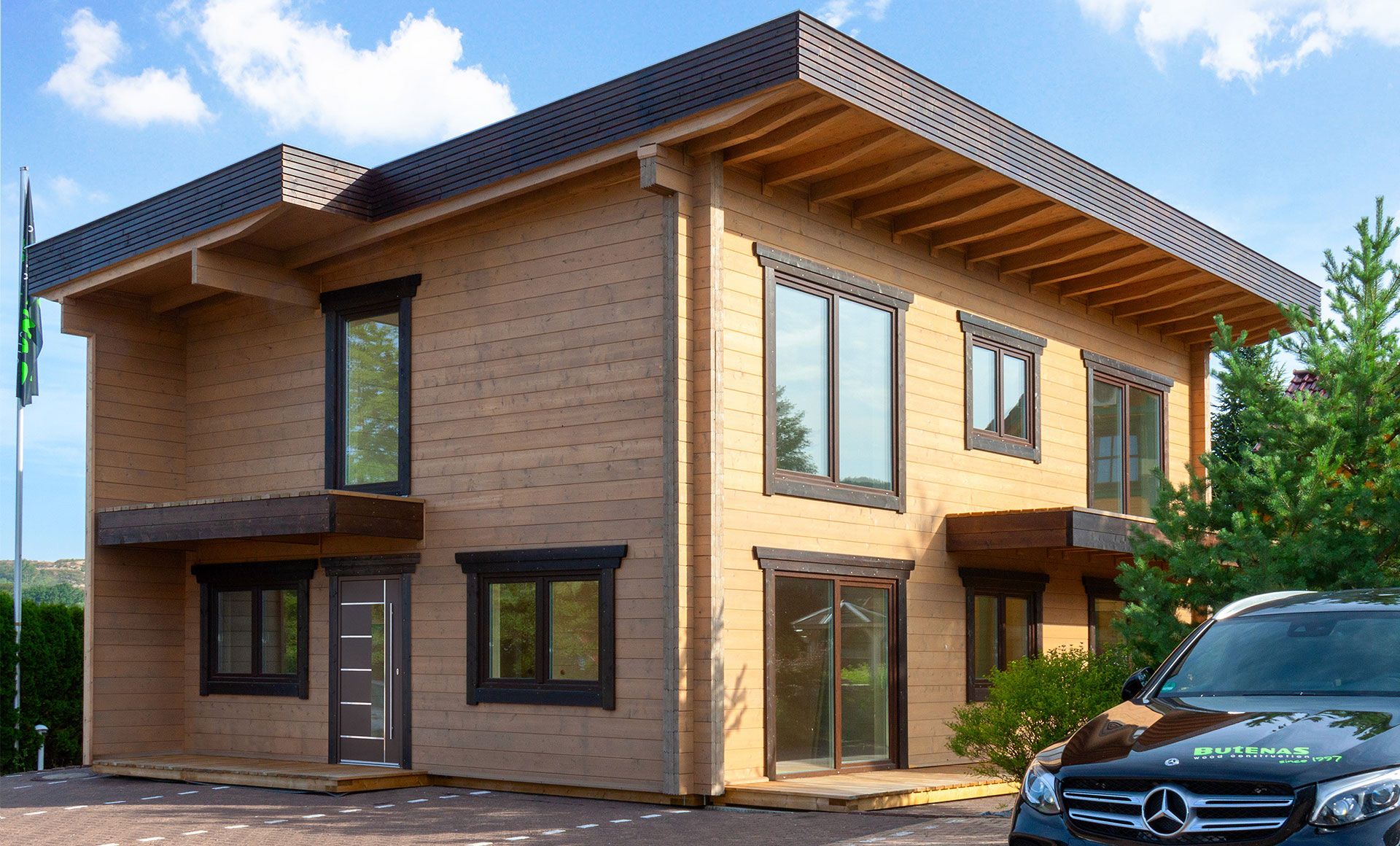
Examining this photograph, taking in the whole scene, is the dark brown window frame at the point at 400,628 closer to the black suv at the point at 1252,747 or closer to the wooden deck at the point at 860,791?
the wooden deck at the point at 860,791

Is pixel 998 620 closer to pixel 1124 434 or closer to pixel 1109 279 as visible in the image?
pixel 1124 434

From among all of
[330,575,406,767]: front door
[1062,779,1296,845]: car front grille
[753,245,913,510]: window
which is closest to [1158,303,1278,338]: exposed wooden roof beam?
[753,245,913,510]: window

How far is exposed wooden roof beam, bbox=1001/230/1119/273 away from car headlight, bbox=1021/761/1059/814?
10.2 m

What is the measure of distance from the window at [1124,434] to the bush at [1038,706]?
6598 millimetres

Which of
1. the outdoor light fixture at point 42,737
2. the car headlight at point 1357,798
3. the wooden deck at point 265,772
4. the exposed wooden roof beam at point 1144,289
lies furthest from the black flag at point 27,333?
the car headlight at point 1357,798

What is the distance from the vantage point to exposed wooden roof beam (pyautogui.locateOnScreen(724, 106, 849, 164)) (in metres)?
11.6

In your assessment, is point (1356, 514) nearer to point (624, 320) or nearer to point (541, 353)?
point (624, 320)

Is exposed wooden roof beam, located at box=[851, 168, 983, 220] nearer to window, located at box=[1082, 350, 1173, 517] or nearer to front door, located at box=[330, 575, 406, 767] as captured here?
window, located at box=[1082, 350, 1173, 517]

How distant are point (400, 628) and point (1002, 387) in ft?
23.2

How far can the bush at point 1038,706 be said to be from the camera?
10477 mm

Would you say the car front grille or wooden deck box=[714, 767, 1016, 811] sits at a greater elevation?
the car front grille

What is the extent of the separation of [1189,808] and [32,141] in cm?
1718

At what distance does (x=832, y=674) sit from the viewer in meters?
12.9

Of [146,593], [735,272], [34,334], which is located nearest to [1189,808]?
[735,272]
